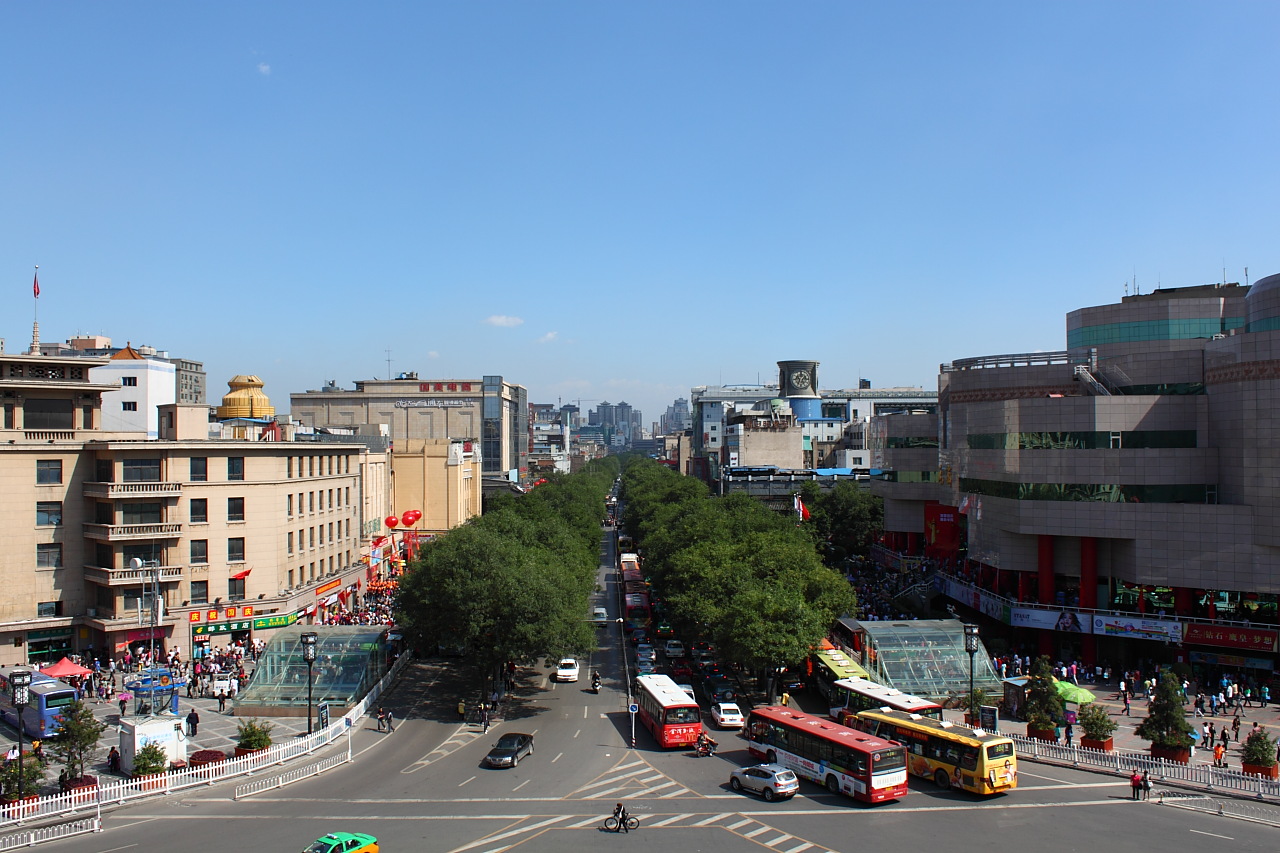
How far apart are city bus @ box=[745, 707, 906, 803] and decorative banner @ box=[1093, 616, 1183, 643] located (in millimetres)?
25577

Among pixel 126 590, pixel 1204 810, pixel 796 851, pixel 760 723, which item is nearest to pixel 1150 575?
pixel 1204 810

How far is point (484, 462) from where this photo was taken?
16150 cm

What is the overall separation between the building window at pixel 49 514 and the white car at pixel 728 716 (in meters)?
39.9

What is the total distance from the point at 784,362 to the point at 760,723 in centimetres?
15111

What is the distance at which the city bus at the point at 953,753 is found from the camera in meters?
29.8

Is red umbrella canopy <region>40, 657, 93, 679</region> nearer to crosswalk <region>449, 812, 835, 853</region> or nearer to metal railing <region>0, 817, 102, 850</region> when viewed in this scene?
metal railing <region>0, 817, 102, 850</region>

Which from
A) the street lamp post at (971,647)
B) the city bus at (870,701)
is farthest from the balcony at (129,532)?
the street lamp post at (971,647)

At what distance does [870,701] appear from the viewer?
3778cm

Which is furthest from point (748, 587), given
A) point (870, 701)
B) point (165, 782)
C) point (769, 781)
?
point (165, 782)

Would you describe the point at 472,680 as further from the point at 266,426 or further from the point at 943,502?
the point at 943,502

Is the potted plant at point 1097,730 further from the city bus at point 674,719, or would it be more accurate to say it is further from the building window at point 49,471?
the building window at point 49,471

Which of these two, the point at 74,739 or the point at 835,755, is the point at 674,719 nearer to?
the point at 835,755

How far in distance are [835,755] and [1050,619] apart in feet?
91.9

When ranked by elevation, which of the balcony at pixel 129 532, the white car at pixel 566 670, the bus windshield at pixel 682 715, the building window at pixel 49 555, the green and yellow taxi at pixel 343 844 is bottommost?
the white car at pixel 566 670
